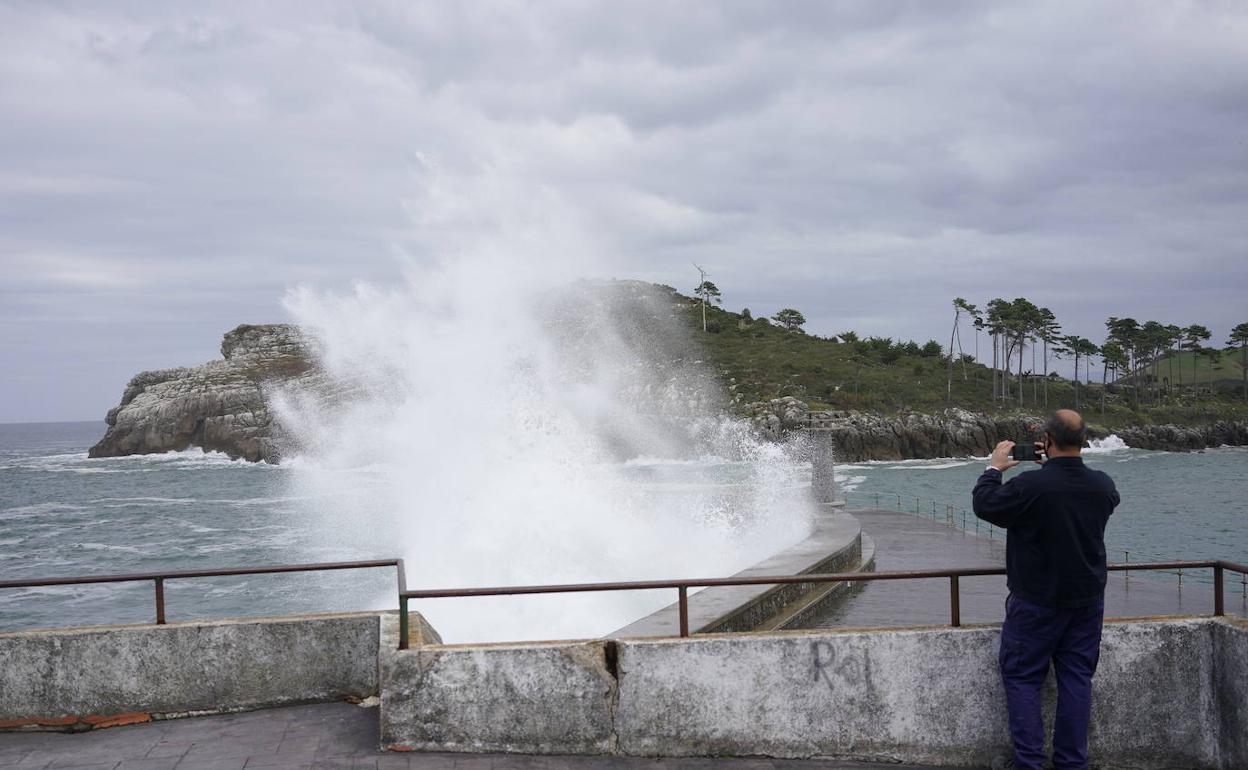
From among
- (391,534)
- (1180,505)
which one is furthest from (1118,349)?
(391,534)

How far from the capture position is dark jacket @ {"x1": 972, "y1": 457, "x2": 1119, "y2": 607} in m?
4.21

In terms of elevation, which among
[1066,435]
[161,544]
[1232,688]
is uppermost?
[1066,435]

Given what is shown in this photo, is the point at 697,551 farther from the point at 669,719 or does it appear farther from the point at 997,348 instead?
the point at 997,348

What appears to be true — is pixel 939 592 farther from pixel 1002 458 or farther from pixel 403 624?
pixel 403 624

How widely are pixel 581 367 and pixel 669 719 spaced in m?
127

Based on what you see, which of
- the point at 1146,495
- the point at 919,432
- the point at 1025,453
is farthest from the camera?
the point at 919,432

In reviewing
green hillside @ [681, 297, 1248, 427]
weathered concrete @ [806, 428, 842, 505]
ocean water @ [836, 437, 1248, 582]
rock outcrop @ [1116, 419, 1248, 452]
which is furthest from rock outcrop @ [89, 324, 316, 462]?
rock outcrop @ [1116, 419, 1248, 452]

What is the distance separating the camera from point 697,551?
1667 cm

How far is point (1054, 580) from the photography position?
14.0 ft

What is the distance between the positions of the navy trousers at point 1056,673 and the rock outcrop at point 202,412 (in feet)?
324

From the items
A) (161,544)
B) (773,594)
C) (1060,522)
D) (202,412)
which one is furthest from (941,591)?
(202,412)

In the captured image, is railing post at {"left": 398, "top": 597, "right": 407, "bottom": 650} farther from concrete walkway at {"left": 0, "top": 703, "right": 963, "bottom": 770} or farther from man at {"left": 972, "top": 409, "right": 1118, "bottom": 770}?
man at {"left": 972, "top": 409, "right": 1118, "bottom": 770}

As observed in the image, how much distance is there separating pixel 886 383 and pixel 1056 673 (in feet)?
325

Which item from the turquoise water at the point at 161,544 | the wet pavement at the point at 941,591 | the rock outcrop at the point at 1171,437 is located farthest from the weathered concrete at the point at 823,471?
the rock outcrop at the point at 1171,437
